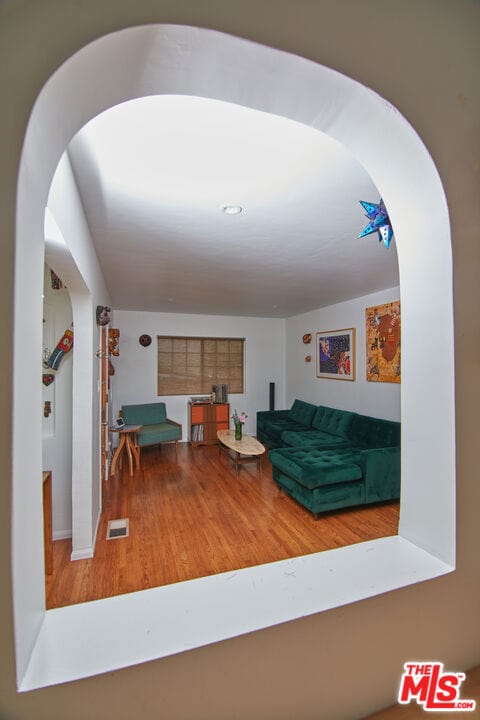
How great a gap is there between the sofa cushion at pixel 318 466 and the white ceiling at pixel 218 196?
196 cm

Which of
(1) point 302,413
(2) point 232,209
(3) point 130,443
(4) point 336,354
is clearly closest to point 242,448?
A: (3) point 130,443

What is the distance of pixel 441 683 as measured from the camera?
695 millimetres

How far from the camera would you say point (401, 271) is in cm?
88

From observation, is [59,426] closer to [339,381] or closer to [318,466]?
[318,466]

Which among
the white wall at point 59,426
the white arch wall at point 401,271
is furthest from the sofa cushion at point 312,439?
the white arch wall at point 401,271

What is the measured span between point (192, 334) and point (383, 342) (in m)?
3.38

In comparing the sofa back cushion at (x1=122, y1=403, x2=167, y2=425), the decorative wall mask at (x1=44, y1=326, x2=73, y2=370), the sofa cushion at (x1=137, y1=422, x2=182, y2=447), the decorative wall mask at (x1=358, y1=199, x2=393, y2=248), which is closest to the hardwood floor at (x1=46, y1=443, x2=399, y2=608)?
the sofa cushion at (x1=137, y1=422, x2=182, y2=447)

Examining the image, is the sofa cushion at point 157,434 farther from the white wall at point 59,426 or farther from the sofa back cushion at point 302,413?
the sofa back cushion at point 302,413

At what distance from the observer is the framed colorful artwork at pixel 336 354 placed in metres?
4.52

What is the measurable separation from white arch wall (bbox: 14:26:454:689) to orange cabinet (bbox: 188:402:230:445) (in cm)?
470

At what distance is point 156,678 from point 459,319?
3.16ft

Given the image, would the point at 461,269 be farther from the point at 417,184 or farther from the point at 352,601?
the point at 352,601

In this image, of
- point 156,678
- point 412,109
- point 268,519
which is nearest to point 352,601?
point 156,678

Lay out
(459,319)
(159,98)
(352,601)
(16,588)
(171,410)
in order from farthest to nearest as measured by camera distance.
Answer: (171,410), (159,98), (459,319), (352,601), (16,588)
